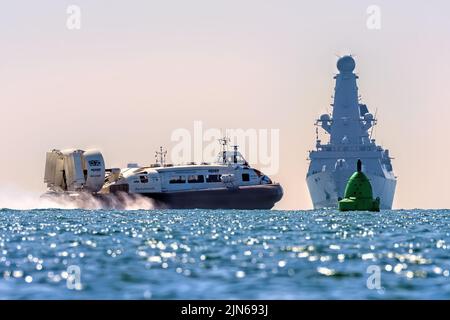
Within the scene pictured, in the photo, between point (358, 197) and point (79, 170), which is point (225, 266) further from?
point (79, 170)

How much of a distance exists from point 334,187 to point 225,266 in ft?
501

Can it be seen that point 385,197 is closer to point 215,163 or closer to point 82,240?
point 215,163

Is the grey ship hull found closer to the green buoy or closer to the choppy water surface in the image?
the green buoy

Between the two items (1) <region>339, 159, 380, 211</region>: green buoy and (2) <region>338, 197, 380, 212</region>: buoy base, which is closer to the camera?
(2) <region>338, 197, 380, 212</region>: buoy base

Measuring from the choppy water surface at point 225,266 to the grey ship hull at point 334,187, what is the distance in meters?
132

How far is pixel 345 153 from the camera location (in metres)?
188

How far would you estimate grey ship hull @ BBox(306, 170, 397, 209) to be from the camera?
7146 inches

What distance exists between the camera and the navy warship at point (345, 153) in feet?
602

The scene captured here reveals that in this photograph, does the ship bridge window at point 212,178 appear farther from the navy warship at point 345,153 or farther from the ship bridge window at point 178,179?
the navy warship at point 345,153

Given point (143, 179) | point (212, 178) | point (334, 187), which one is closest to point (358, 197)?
point (212, 178)

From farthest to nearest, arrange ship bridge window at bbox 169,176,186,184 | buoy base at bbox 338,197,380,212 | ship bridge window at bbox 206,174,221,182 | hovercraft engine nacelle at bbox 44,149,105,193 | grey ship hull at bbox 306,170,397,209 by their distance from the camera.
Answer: grey ship hull at bbox 306,170,397,209 → ship bridge window at bbox 206,174,221,182 → ship bridge window at bbox 169,176,186,184 → hovercraft engine nacelle at bbox 44,149,105,193 → buoy base at bbox 338,197,380,212

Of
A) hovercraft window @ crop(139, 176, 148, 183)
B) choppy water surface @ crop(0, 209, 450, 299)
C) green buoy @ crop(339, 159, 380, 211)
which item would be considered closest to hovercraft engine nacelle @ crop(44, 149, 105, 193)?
hovercraft window @ crop(139, 176, 148, 183)
